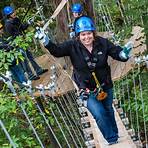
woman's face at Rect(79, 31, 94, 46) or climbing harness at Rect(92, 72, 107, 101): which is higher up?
woman's face at Rect(79, 31, 94, 46)

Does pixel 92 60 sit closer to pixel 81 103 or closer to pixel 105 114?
pixel 105 114

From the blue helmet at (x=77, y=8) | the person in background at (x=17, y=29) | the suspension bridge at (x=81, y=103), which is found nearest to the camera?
the suspension bridge at (x=81, y=103)

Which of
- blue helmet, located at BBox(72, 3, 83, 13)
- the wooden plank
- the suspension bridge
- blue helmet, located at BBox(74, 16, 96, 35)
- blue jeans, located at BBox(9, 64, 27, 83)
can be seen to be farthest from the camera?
blue jeans, located at BBox(9, 64, 27, 83)

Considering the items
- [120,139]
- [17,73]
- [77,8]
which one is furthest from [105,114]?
[17,73]

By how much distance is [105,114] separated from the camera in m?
2.91

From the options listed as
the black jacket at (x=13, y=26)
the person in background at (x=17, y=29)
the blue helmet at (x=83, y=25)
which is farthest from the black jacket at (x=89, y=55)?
the black jacket at (x=13, y=26)

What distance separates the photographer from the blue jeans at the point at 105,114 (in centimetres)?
287

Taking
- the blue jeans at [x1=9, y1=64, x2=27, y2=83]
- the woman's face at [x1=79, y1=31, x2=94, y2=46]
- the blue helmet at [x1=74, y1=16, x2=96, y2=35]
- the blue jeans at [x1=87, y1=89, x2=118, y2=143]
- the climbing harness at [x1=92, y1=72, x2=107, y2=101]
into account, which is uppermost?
the blue helmet at [x1=74, y1=16, x2=96, y2=35]

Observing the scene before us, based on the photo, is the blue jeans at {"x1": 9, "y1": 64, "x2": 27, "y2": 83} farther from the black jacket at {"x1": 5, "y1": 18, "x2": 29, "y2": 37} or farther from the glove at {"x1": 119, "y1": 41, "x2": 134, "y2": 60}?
the glove at {"x1": 119, "y1": 41, "x2": 134, "y2": 60}

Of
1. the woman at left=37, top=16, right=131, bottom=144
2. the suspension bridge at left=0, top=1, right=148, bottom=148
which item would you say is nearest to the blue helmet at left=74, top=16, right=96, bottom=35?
the woman at left=37, top=16, right=131, bottom=144

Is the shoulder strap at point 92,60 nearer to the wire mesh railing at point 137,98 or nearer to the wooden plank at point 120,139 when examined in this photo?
the wire mesh railing at point 137,98

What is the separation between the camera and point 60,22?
4.57 meters

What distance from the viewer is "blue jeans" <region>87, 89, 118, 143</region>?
2.87 meters

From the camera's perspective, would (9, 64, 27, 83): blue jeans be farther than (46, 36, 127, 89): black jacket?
Yes
